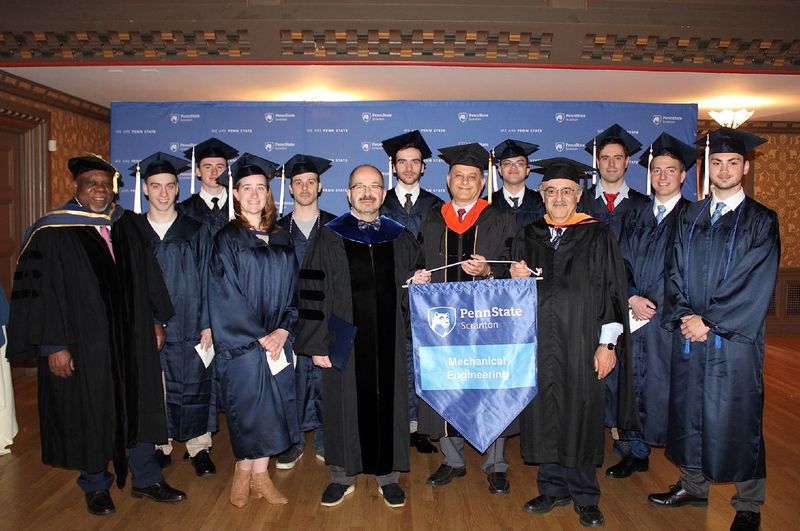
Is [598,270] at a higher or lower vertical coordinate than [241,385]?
higher

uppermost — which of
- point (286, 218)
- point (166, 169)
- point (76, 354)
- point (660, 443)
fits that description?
point (166, 169)

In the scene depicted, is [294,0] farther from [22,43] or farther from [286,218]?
[22,43]

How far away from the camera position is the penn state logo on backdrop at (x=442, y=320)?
3.26 m

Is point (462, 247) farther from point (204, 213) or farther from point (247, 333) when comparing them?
point (204, 213)

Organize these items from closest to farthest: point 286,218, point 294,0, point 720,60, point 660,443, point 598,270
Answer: point 598,270 < point 660,443 < point 286,218 < point 294,0 < point 720,60

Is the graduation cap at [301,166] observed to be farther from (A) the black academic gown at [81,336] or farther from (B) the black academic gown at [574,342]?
(B) the black academic gown at [574,342]

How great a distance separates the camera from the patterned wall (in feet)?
29.5

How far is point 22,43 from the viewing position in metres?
5.29

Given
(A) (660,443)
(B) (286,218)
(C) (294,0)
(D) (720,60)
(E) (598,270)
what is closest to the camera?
(E) (598,270)

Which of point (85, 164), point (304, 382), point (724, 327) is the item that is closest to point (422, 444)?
point (304, 382)

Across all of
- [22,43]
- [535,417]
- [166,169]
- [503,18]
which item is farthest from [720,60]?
[22,43]

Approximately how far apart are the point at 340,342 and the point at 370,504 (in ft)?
3.23

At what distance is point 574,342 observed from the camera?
3.19 meters

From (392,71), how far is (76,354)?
3799 mm
